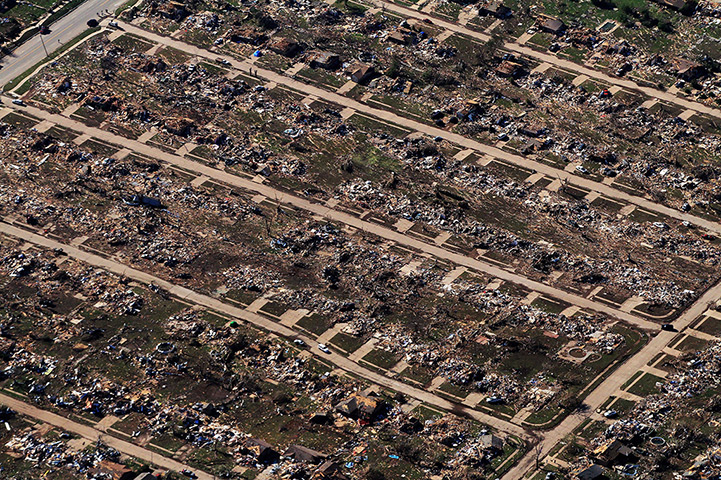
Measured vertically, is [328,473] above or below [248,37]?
below

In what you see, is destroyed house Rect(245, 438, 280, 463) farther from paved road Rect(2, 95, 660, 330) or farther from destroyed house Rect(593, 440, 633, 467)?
paved road Rect(2, 95, 660, 330)

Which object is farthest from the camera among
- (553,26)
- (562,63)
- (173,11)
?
(173,11)

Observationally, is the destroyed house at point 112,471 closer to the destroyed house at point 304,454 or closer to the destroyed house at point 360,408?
the destroyed house at point 304,454

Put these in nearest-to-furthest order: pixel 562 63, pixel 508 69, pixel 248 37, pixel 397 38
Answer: pixel 508 69, pixel 562 63, pixel 397 38, pixel 248 37

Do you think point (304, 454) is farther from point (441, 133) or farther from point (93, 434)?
point (441, 133)

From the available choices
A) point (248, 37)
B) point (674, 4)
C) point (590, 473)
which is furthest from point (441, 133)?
point (590, 473)

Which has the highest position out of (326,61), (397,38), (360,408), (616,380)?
(397,38)

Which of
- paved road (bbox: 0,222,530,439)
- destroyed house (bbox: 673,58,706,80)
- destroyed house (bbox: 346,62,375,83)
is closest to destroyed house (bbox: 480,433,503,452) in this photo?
paved road (bbox: 0,222,530,439)

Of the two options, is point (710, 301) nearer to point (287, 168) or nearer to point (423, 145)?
point (423, 145)
